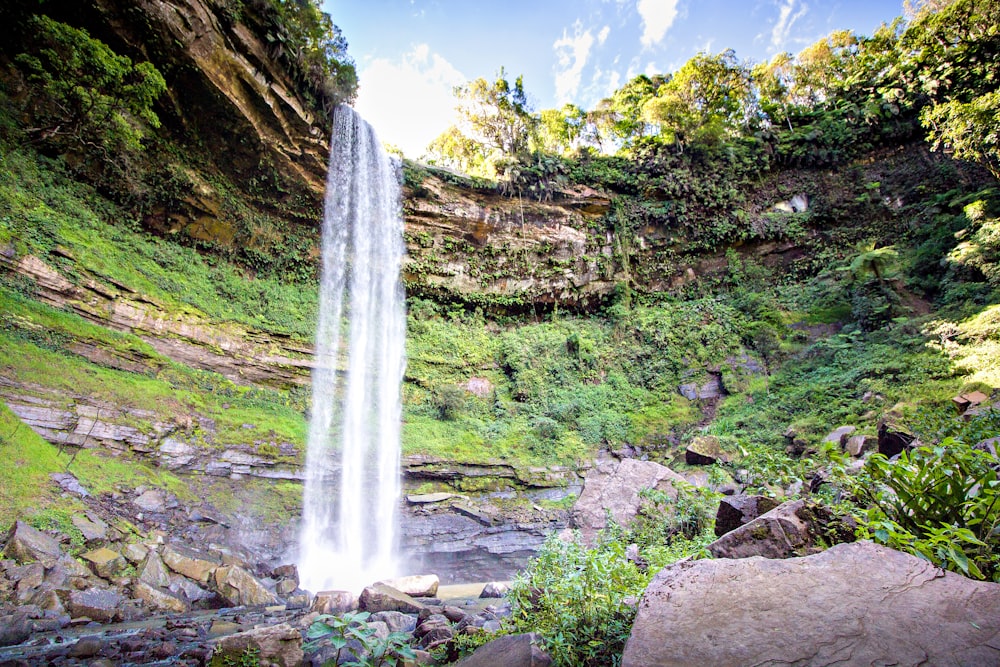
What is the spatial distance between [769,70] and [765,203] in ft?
28.9

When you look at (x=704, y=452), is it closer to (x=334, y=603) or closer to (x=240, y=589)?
(x=334, y=603)

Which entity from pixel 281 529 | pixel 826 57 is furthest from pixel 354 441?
pixel 826 57

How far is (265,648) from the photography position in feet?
12.0

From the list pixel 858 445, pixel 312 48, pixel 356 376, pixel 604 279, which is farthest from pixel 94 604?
pixel 604 279

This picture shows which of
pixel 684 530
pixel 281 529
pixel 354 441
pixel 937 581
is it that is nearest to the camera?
pixel 937 581

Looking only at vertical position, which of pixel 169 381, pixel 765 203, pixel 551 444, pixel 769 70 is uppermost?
pixel 769 70

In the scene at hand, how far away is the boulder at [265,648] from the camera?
3615 mm

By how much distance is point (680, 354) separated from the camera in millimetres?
17250

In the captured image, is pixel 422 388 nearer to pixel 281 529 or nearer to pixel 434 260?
pixel 434 260

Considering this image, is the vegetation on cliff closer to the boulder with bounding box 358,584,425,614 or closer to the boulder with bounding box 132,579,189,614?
the boulder with bounding box 132,579,189,614

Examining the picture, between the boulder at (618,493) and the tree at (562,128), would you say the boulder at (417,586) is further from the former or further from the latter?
the tree at (562,128)

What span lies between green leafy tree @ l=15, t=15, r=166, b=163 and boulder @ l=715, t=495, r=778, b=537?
15211 mm

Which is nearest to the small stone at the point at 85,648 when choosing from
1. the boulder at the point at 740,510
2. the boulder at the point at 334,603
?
the boulder at the point at 334,603

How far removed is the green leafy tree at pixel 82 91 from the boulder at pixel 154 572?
413 inches
